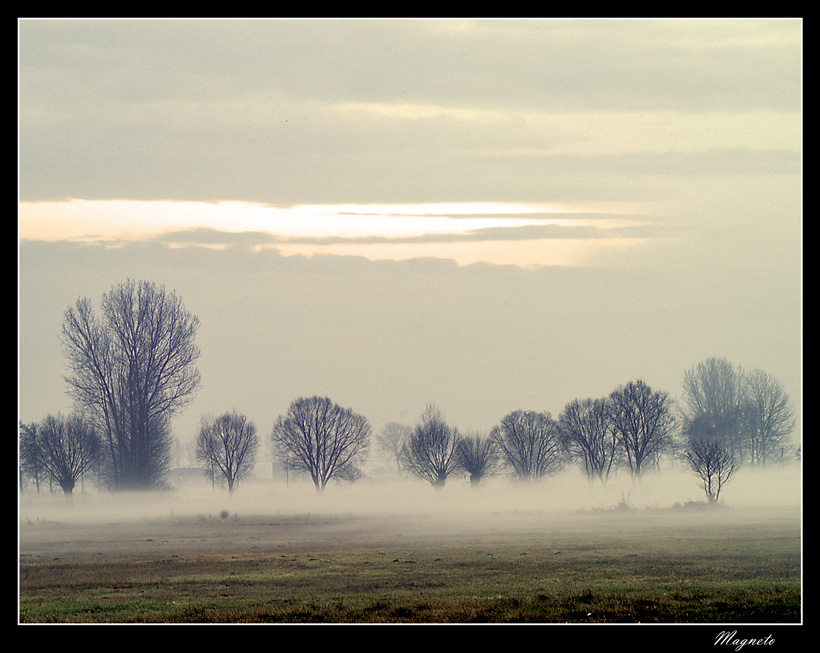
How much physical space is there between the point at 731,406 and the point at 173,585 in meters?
82.4

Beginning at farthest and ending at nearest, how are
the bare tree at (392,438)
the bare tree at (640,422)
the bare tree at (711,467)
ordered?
the bare tree at (392,438) < the bare tree at (640,422) < the bare tree at (711,467)

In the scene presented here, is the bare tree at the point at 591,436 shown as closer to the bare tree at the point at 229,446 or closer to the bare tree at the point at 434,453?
the bare tree at the point at 434,453

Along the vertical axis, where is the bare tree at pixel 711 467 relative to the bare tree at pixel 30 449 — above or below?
below

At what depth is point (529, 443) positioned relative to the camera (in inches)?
3455

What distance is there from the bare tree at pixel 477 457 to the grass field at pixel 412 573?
121ft

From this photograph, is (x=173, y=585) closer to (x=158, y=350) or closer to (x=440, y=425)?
(x=158, y=350)

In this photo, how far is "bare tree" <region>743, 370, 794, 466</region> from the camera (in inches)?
3492

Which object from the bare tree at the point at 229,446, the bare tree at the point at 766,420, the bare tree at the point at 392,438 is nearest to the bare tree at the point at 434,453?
the bare tree at the point at 229,446

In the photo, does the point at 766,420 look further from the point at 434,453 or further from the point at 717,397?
the point at 434,453

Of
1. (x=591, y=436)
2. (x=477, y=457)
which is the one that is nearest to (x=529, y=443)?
(x=477, y=457)

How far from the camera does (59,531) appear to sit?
46312mm

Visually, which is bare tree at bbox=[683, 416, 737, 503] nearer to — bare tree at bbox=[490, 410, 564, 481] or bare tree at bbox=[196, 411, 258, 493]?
bare tree at bbox=[490, 410, 564, 481]

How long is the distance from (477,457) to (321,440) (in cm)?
1671

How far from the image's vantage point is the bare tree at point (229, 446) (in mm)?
83688
